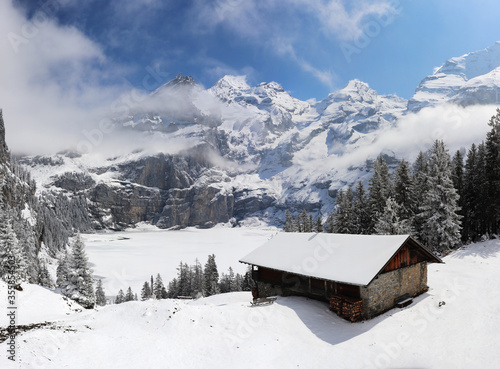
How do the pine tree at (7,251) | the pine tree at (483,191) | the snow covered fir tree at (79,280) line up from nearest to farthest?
the snow covered fir tree at (79,280)
the pine tree at (7,251)
the pine tree at (483,191)

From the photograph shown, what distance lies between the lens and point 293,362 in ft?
47.3

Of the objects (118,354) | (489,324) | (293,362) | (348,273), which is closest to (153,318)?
(118,354)

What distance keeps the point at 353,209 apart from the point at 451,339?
113 feet

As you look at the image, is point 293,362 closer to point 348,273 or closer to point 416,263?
point 348,273

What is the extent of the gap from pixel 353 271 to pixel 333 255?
129 inches

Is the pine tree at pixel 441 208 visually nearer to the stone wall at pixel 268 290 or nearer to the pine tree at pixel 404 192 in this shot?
the pine tree at pixel 404 192

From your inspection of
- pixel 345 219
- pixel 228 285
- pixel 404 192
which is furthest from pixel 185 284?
pixel 404 192

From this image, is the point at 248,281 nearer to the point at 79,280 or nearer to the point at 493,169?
the point at 79,280

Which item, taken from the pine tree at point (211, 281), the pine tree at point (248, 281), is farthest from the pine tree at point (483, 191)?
the pine tree at point (211, 281)

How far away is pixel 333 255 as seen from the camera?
22.7 meters

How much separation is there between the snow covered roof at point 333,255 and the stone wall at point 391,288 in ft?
4.71

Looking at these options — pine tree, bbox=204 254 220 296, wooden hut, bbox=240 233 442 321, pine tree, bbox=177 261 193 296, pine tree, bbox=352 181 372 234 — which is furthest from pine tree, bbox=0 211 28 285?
pine tree, bbox=177 261 193 296

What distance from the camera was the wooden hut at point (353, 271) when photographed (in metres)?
19.1

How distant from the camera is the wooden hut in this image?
19.1 meters
